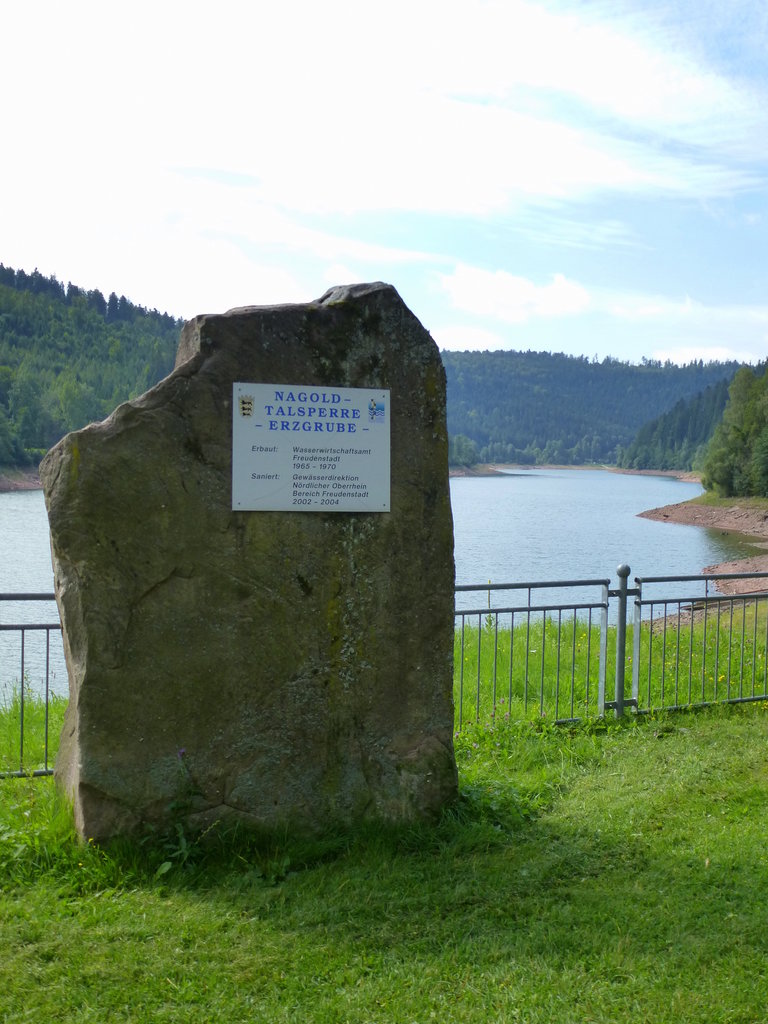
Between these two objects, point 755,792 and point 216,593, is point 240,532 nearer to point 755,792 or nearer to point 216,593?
point 216,593

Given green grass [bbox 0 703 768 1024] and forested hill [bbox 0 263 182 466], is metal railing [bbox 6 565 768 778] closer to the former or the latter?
green grass [bbox 0 703 768 1024]

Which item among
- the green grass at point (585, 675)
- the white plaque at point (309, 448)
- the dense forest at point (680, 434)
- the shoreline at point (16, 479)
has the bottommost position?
the green grass at point (585, 675)

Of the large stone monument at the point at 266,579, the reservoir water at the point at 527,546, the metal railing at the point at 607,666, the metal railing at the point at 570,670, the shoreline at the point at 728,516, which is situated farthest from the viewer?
the shoreline at the point at 728,516

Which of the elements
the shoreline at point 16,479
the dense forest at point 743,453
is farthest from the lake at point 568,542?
the shoreline at point 16,479

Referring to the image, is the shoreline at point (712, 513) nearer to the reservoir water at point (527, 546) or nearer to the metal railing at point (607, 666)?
the reservoir water at point (527, 546)

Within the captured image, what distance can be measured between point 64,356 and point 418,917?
315ft

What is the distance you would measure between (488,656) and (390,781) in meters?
6.40

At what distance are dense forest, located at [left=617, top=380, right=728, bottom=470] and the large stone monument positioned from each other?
135 m

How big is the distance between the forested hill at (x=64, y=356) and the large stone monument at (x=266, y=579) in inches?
2411

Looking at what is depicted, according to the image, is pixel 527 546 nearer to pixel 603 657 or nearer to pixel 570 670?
pixel 570 670

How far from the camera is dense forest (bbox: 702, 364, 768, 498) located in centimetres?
6600

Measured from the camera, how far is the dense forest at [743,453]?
Answer: 66.0m

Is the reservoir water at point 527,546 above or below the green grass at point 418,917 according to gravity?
below

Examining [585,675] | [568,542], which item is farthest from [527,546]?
[585,675]
